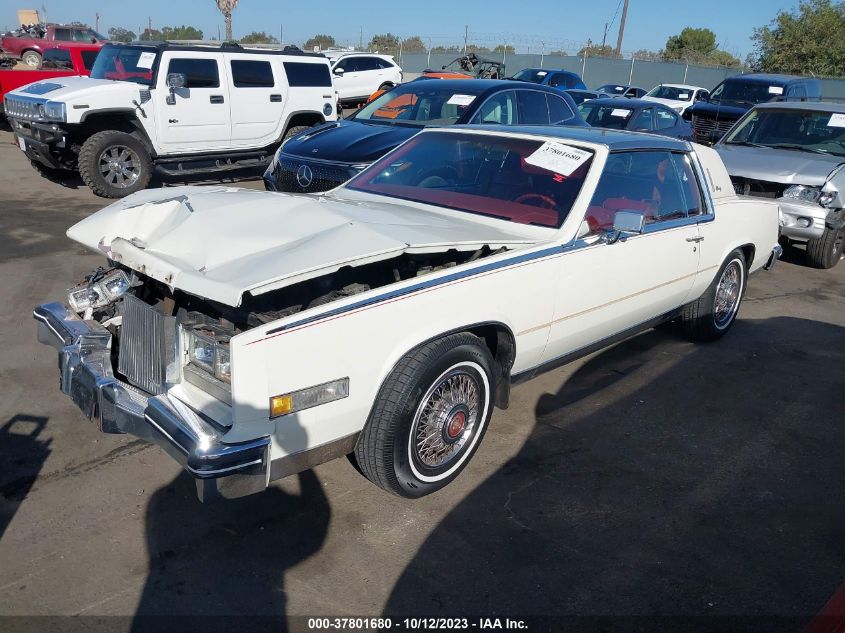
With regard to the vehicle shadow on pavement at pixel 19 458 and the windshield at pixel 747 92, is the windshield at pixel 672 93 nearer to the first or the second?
the windshield at pixel 747 92

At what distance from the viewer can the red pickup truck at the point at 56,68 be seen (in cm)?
1361

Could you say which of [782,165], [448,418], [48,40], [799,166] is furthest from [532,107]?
[48,40]

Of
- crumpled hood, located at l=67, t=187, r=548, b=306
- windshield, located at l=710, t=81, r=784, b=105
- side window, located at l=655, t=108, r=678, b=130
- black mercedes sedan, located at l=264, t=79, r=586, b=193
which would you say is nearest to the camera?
crumpled hood, located at l=67, t=187, r=548, b=306

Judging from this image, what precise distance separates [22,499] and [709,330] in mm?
4897

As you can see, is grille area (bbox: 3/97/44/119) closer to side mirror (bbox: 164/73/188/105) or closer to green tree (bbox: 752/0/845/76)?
side mirror (bbox: 164/73/188/105)

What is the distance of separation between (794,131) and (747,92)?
8.63 meters

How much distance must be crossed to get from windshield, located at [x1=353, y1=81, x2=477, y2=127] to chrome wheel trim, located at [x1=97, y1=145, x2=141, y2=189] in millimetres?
3258

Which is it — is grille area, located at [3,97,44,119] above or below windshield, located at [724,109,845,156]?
below

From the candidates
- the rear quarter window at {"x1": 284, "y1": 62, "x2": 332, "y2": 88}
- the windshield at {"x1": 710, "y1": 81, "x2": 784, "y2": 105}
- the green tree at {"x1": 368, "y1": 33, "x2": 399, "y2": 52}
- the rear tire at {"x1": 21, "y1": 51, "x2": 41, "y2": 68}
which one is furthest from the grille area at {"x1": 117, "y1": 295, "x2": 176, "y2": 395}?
the green tree at {"x1": 368, "y1": 33, "x2": 399, "y2": 52}

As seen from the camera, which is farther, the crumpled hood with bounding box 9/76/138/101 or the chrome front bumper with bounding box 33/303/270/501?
the crumpled hood with bounding box 9/76/138/101

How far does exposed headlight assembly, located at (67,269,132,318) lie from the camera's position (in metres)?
3.67

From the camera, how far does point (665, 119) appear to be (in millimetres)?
13070

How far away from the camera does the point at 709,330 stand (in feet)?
19.1

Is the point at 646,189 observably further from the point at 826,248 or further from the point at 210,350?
the point at 826,248
